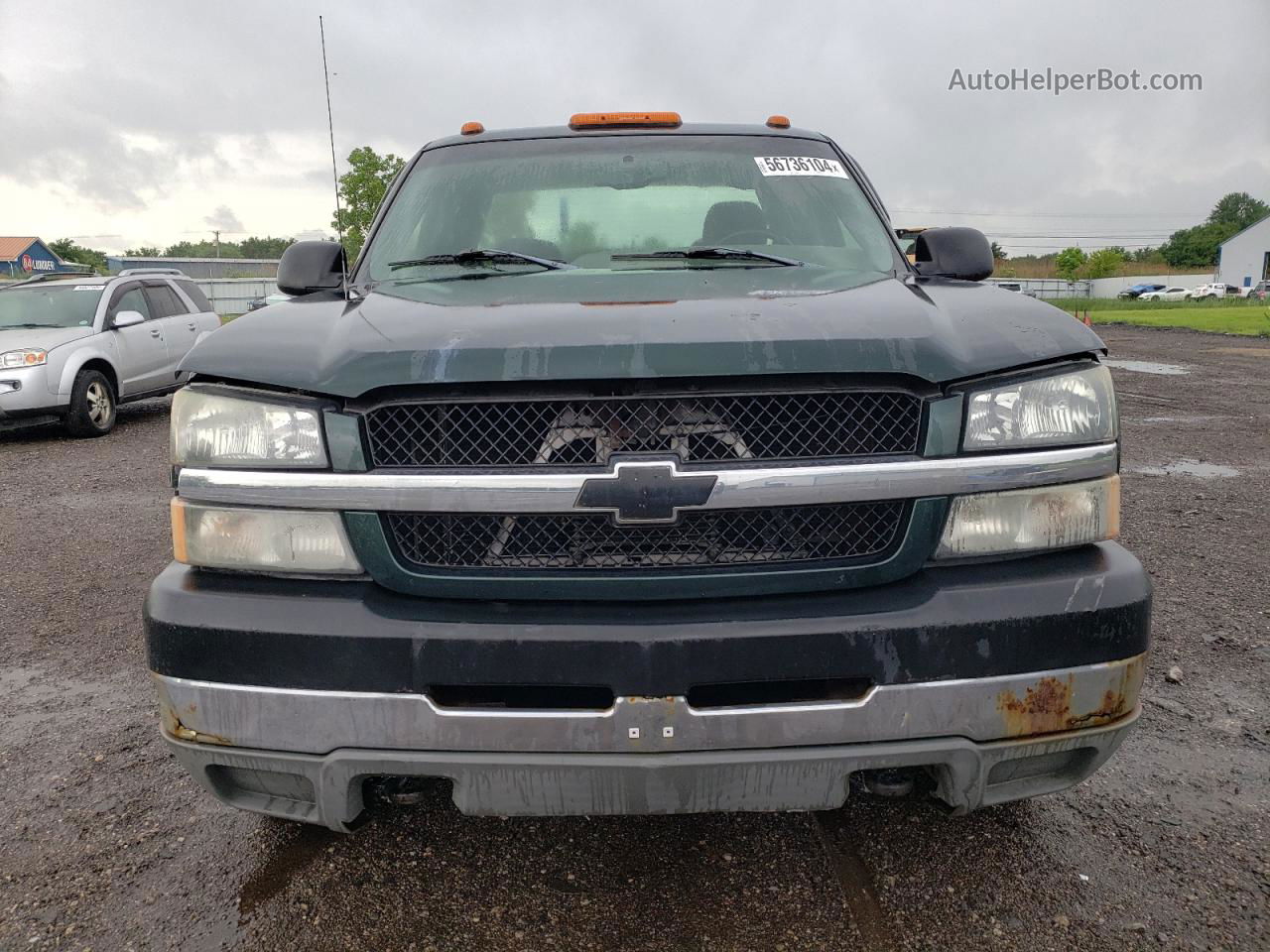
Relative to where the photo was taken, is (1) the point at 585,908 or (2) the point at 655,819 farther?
(2) the point at 655,819

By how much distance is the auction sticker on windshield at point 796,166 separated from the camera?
336 centimetres

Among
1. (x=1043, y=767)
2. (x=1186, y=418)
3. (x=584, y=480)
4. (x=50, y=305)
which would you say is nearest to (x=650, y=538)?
(x=584, y=480)

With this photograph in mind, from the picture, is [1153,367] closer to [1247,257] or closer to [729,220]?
[729,220]

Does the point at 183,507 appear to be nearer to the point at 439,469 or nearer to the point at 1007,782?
the point at 439,469

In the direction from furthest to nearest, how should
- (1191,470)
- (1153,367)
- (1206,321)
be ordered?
(1206,321) < (1153,367) < (1191,470)

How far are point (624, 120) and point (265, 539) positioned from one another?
2.20m

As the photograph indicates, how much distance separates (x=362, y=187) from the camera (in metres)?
20.6

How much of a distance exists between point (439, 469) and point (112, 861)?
151 cm

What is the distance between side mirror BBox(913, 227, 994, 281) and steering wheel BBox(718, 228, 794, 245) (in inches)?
17.6

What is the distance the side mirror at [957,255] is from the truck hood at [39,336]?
992 cm

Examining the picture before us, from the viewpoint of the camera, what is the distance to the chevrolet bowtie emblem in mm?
1803

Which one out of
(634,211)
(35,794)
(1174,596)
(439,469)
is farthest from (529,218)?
(1174,596)

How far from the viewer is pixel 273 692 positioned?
6.15ft

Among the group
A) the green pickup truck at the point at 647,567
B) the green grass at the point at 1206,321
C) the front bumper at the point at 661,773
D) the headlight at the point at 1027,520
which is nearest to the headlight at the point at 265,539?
the green pickup truck at the point at 647,567
